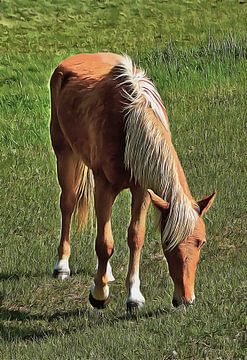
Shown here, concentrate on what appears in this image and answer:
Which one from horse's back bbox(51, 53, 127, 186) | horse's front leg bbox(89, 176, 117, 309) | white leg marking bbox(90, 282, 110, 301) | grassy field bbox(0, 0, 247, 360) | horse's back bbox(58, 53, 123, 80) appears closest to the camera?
grassy field bbox(0, 0, 247, 360)

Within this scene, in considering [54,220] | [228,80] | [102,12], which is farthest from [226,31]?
[54,220]

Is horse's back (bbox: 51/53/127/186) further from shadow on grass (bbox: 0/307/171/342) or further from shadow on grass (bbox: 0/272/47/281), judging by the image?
shadow on grass (bbox: 0/272/47/281)

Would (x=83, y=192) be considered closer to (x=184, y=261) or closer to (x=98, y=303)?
(x=98, y=303)

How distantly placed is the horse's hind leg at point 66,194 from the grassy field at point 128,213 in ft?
0.55

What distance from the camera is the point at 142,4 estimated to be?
23625mm

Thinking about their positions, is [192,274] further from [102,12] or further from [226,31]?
[102,12]

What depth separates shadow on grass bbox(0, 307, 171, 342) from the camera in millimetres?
6820

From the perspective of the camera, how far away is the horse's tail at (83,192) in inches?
337

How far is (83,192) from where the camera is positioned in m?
8.59

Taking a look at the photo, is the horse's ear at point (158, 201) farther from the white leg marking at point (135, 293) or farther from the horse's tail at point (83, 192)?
the horse's tail at point (83, 192)

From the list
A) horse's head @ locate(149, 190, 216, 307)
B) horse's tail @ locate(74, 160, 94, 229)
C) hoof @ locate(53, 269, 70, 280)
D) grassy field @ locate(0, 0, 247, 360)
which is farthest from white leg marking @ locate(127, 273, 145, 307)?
horse's tail @ locate(74, 160, 94, 229)

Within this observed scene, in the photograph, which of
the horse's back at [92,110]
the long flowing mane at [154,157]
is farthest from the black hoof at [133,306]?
the horse's back at [92,110]

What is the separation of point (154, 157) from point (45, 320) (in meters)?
1.70

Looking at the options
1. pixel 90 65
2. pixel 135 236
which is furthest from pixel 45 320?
pixel 90 65
